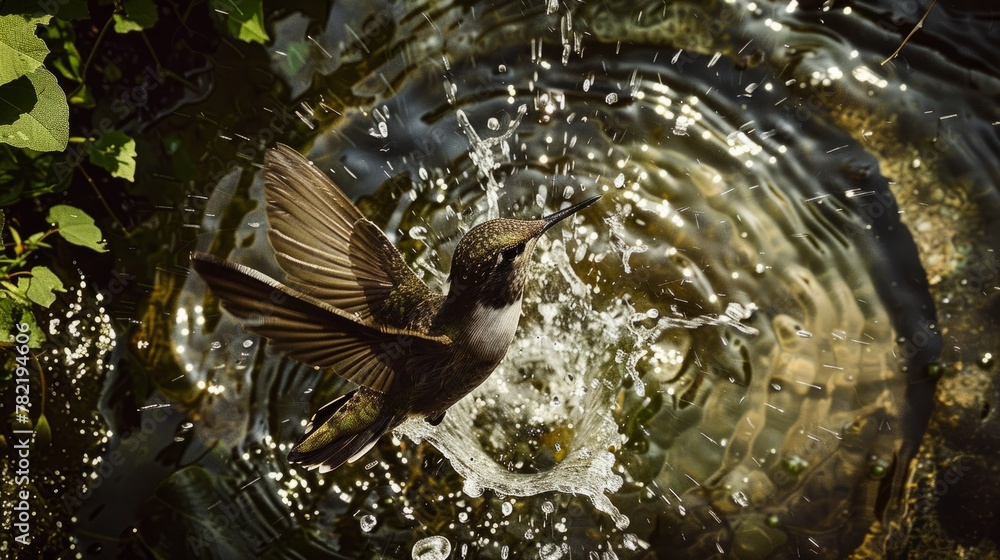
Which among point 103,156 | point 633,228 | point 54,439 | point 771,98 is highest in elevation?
point 103,156

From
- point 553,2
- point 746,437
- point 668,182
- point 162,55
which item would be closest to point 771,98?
point 668,182

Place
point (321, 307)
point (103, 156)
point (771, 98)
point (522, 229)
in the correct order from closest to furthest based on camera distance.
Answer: point (321, 307), point (522, 229), point (103, 156), point (771, 98)

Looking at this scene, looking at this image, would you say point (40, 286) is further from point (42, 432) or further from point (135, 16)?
point (135, 16)

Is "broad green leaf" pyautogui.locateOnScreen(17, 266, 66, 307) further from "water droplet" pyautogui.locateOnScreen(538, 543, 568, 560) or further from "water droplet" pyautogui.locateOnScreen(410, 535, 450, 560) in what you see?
"water droplet" pyautogui.locateOnScreen(538, 543, 568, 560)

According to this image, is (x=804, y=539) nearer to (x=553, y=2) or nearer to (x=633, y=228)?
(x=633, y=228)

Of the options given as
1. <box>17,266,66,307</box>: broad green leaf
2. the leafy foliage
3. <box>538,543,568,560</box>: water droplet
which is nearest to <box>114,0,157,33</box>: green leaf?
the leafy foliage

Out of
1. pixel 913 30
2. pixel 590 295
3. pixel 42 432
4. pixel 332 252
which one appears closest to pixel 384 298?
pixel 332 252
